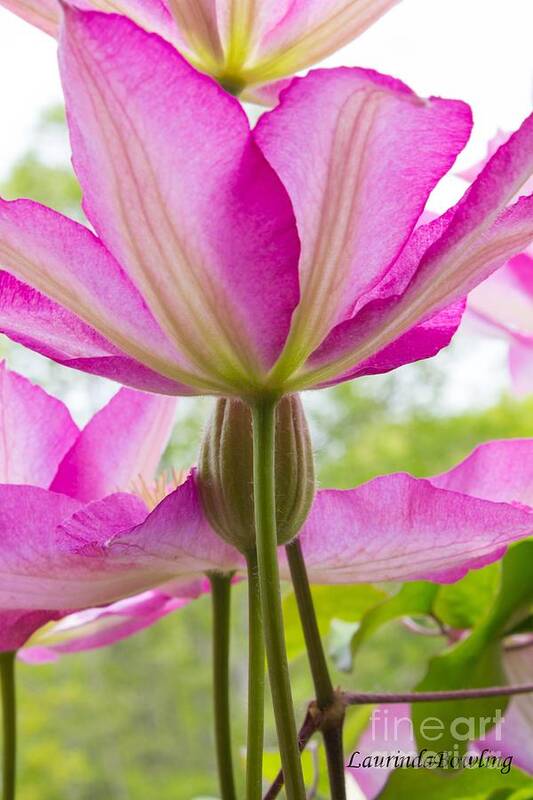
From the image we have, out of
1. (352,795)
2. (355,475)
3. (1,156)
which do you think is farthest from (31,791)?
(352,795)

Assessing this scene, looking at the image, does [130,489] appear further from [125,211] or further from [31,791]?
[31,791]

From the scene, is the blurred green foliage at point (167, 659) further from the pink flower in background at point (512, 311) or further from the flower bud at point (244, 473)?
the flower bud at point (244, 473)

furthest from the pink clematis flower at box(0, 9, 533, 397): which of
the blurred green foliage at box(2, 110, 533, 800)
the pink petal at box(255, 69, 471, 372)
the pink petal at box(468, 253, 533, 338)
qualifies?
the blurred green foliage at box(2, 110, 533, 800)

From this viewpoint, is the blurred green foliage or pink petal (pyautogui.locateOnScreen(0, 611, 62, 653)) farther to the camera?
the blurred green foliage

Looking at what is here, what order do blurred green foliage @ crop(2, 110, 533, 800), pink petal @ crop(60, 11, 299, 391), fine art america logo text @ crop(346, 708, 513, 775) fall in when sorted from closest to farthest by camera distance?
pink petal @ crop(60, 11, 299, 391)
fine art america logo text @ crop(346, 708, 513, 775)
blurred green foliage @ crop(2, 110, 533, 800)

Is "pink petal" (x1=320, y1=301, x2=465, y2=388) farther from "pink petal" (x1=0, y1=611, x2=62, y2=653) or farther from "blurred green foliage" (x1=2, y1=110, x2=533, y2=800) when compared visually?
"blurred green foliage" (x1=2, y1=110, x2=533, y2=800)

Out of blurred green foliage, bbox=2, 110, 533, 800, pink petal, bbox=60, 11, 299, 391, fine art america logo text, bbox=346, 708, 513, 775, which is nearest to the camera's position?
pink petal, bbox=60, 11, 299, 391

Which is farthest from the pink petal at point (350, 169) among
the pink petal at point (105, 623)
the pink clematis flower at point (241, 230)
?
the pink petal at point (105, 623)
